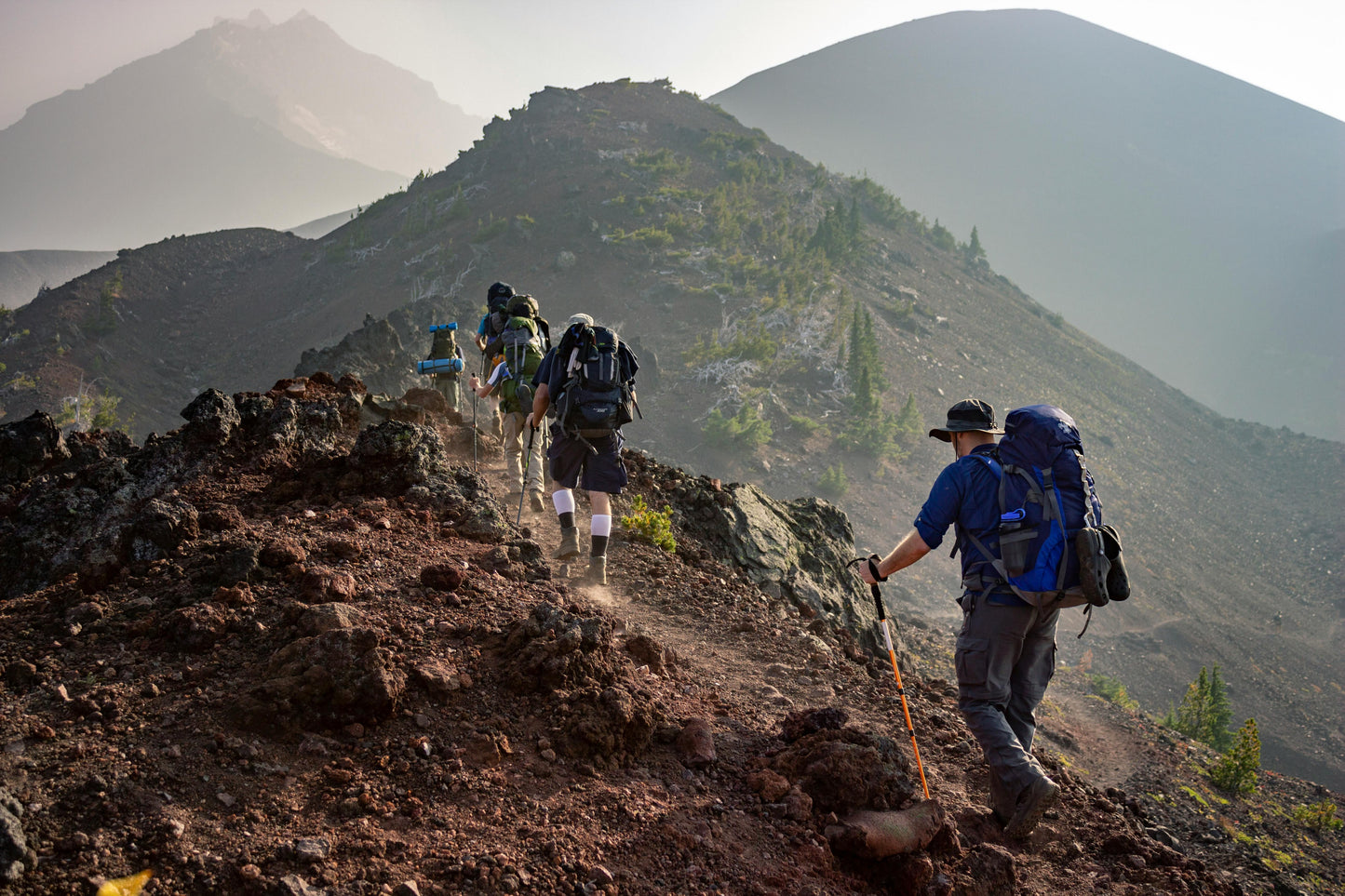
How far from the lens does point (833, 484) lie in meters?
30.5

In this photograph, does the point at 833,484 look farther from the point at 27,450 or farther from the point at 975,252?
the point at 975,252

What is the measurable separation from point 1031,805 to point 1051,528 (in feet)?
4.22

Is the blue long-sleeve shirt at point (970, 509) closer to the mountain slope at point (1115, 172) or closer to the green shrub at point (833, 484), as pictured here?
the green shrub at point (833, 484)

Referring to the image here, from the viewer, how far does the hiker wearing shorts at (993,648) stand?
12.0 ft

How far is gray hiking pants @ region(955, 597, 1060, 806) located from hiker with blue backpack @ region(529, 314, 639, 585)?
9.50 feet

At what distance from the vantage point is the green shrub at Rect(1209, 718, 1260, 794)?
11.5 meters

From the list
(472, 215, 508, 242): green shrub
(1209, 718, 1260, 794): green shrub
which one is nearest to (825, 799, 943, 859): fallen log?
(1209, 718, 1260, 794): green shrub

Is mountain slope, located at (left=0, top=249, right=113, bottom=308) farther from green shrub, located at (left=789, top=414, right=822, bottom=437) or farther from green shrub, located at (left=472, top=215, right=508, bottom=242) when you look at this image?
green shrub, located at (left=789, top=414, right=822, bottom=437)

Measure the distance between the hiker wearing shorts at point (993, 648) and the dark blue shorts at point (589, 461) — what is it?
251 centimetres

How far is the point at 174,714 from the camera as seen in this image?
294 centimetres

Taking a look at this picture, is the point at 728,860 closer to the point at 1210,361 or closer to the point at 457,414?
the point at 457,414

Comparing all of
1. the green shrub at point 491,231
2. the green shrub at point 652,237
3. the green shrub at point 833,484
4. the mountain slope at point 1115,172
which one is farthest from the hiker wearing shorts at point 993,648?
the mountain slope at point 1115,172

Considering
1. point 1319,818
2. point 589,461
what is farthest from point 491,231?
point 1319,818

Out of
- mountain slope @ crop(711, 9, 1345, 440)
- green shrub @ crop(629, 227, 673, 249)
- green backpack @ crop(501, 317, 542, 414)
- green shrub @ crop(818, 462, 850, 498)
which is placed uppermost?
mountain slope @ crop(711, 9, 1345, 440)
